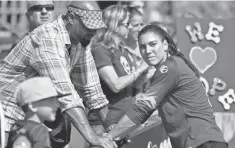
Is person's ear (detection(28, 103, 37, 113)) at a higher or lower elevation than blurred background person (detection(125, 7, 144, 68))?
higher

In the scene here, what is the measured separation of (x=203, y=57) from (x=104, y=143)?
4.55 metres

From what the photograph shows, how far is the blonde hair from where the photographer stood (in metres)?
7.68

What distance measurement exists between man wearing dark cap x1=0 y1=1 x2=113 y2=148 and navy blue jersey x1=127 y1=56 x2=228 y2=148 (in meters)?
0.48

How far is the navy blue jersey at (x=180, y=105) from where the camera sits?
5535 mm

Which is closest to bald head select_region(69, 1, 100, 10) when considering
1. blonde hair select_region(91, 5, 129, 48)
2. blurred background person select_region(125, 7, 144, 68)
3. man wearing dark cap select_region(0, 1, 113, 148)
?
man wearing dark cap select_region(0, 1, 113, 148)

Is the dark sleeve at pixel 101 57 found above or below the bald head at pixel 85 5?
below

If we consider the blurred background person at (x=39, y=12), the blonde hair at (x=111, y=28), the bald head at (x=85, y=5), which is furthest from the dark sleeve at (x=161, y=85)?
the blurred background person at (x=39, y=12)

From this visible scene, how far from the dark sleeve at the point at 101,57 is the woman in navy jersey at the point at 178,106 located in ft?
5.17

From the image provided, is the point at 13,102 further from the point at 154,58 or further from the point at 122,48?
the point at 122,48

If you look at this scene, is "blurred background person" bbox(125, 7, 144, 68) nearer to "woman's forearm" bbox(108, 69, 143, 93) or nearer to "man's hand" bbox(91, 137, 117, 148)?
"woman's forearm" bbox(108, 69, 143, 93)

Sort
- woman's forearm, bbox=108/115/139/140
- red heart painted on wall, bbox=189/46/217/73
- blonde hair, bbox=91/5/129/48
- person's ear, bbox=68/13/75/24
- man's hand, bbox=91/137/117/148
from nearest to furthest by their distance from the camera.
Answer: man's hand, bbox=91/137/117/148, woman's forearm, bbox=108/115/139/140, person's ear, bbox=68/13/75/24, blonde hair, bbox=91/5/129/48, red heart painted on wall, bbox=189/46/217/73

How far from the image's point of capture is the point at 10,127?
5.66m

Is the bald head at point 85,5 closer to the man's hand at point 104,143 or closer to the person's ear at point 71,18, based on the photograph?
the person's ear at point 71,18

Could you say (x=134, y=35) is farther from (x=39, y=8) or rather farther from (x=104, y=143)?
(x=104, y=143)
